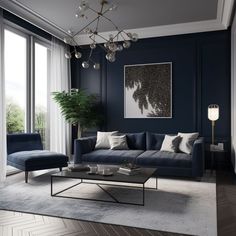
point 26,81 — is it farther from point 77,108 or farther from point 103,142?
point 103,142

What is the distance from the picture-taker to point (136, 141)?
5531 millimetres

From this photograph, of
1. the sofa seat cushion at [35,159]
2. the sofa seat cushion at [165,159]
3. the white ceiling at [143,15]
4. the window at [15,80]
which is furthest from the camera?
the window at [15,80]

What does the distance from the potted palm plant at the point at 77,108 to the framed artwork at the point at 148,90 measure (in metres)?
0.82

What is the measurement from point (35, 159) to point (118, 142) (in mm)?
1726

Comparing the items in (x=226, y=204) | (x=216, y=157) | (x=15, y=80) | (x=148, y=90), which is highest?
(x=15, y=80)

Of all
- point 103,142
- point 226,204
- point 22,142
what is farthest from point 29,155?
point 226,204

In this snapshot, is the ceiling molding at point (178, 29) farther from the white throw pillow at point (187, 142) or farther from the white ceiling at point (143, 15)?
the white throw pillow at point (187, 142)

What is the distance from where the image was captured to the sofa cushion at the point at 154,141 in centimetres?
533

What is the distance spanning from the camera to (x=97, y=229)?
2.56 m

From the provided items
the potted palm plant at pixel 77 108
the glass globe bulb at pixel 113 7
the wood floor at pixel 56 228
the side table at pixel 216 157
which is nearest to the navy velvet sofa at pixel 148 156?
the potted palm plant at pixel 77 108

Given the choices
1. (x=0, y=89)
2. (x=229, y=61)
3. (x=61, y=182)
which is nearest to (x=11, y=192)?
(x=61, y=182)

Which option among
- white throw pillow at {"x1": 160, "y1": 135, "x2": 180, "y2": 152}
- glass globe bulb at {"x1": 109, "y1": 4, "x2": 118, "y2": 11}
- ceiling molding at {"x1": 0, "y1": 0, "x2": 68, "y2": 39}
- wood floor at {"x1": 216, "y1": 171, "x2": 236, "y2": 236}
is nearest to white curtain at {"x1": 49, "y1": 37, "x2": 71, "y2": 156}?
ceiling molding at {"x1": 0, "y1": 0, "x2": 68, "y2": 39}

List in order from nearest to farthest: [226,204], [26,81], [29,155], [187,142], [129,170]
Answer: [226,204]
[129,170]
[29,155]
[187,142]
[26,81]

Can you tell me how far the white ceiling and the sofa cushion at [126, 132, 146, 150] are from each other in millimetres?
2268
